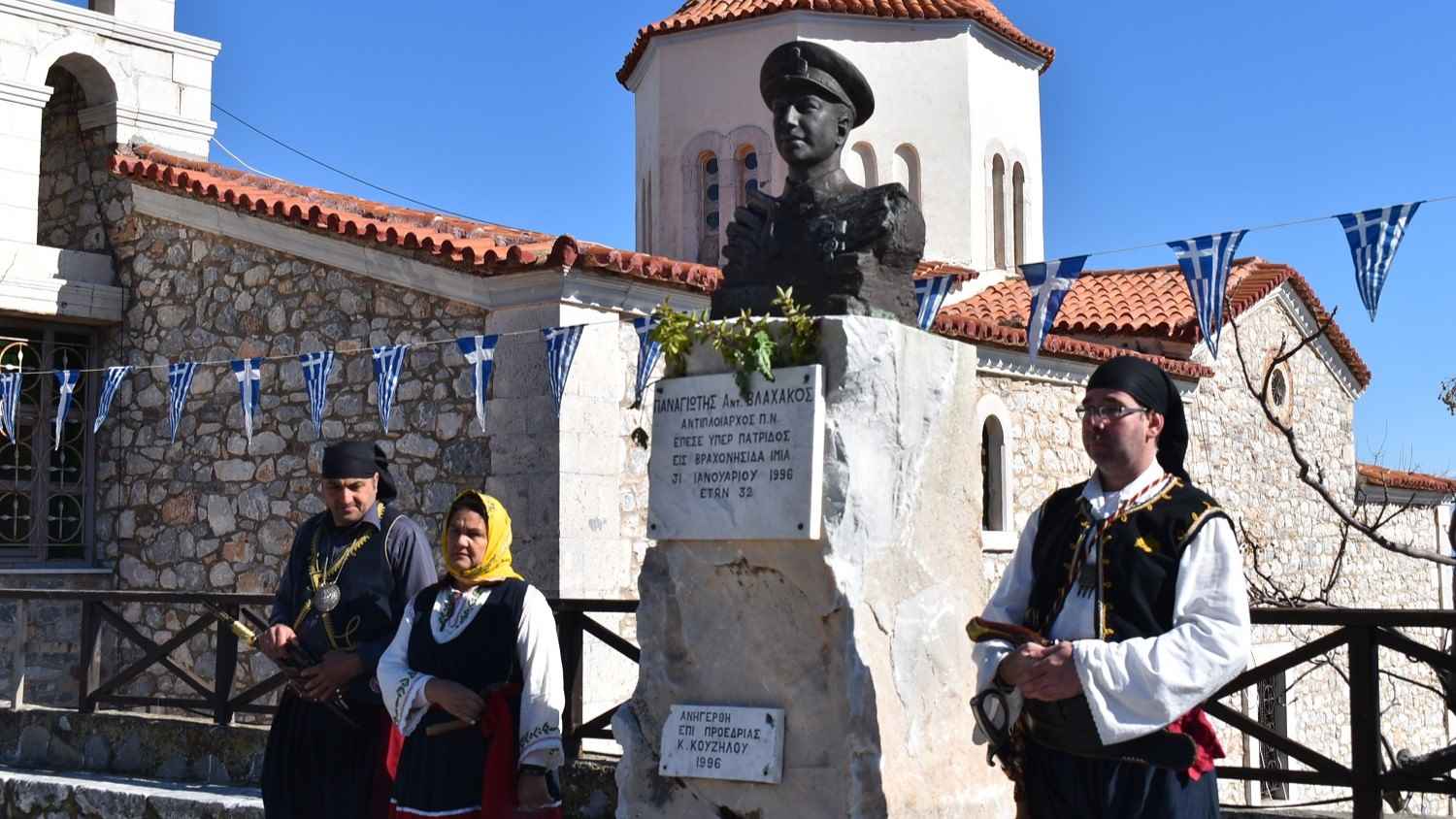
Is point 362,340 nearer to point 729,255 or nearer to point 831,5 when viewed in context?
point 729,255

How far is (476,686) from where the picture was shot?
188 inches

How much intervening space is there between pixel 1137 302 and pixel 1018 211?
3170mm

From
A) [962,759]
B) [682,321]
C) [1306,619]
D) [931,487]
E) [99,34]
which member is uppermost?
[99,34]

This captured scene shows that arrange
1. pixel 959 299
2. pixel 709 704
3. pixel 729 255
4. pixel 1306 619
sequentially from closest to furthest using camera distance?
pixel 709 704 → pixel 729 255 → pixel 1306 619 → pixel 959 299

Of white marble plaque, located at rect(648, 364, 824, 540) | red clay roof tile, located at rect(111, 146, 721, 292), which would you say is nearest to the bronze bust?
white marble plaque, located at rect(648, 364, 824, 540)

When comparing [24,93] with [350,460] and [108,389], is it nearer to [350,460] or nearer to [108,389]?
[108,389]

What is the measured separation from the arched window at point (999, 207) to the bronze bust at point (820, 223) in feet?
46.3

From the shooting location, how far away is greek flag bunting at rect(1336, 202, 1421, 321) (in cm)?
671

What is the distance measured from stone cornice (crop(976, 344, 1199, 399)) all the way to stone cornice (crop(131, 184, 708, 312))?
3.98m

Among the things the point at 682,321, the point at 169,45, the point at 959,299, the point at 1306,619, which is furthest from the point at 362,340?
the point at 959,299

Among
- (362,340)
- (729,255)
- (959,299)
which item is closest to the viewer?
(729,255)

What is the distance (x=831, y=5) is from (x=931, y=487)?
1414cm

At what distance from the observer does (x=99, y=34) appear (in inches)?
479

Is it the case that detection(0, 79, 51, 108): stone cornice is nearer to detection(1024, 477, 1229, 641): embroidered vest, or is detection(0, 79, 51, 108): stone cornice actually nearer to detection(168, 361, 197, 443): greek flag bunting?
detection(168, 361, 197, 443): greek flag bunting
